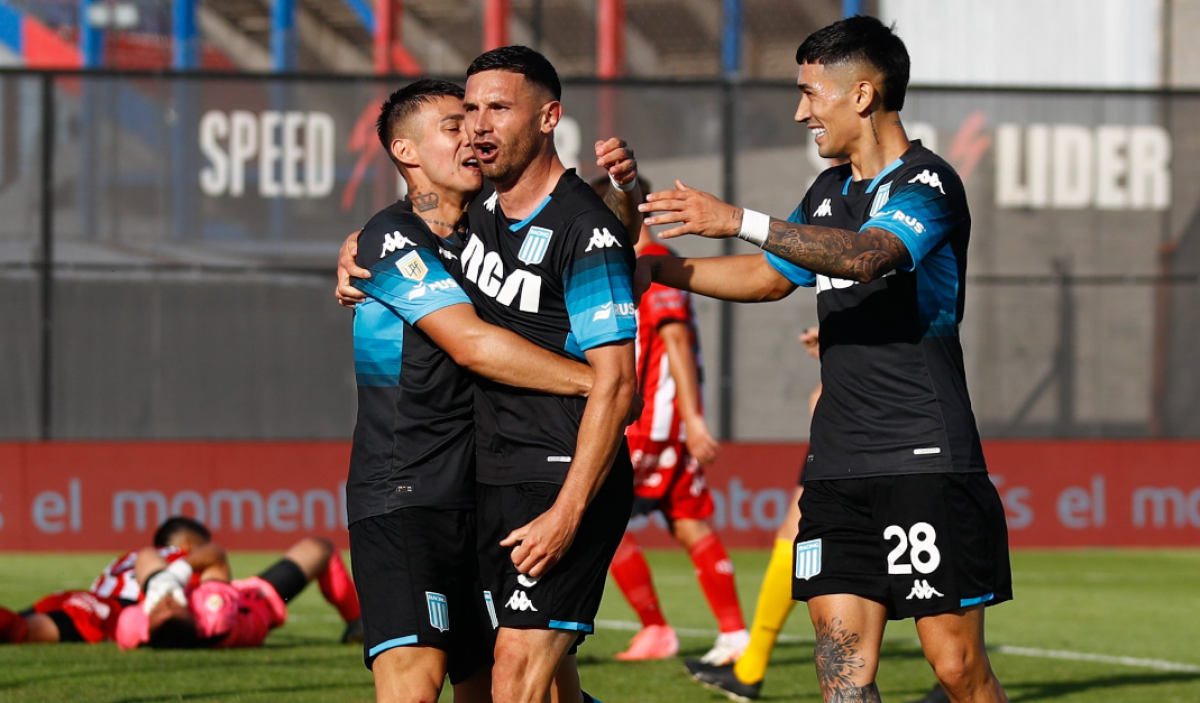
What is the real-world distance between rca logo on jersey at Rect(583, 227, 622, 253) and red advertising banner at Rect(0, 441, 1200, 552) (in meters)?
11.4

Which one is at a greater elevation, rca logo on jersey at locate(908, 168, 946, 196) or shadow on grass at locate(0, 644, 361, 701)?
rca logo on jersey at locate(908, 168, 946, 196)

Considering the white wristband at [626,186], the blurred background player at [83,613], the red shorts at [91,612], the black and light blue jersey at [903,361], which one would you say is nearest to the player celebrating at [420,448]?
the white wristband at [626,186]

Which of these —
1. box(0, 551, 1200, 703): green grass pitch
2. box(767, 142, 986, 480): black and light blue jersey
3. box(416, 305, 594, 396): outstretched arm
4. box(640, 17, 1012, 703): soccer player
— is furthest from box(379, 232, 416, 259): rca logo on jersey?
box(0, 551, 1200, 703): green grass pitch

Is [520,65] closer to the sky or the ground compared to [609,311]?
closer to the sky

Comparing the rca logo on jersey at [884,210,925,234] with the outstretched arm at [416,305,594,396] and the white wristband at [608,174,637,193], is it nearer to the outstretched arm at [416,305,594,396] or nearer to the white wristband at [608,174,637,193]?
the white wristband at [608,174,637,193]

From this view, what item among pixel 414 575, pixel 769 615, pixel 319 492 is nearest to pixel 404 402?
pixel 414 575

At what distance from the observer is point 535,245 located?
4.12 meters

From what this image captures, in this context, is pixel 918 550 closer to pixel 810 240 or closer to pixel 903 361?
pixel 903 361

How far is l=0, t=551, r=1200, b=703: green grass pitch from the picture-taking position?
272 inches

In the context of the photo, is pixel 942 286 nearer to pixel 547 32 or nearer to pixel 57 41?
pixel 547 32

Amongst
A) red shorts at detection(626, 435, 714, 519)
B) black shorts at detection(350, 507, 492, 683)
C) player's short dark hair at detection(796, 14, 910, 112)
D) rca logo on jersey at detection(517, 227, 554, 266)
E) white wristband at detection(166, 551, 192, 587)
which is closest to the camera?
rca logo on jersey at detection(517, 227, 554, 266)

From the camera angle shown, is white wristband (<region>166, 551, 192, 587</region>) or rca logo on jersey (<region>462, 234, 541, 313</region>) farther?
white wristband (<region>166, 551, 192, 587</region>)

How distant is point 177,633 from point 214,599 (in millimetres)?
247

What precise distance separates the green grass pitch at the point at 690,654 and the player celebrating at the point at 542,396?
277cm
